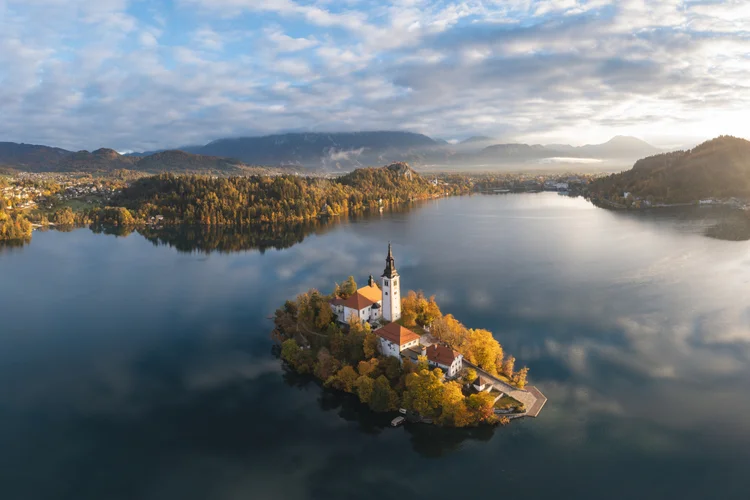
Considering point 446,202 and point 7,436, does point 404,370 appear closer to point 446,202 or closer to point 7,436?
point 7,436

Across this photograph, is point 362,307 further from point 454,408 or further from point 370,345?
point 454,408

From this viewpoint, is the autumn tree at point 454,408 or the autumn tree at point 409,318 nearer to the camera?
the autumn tree at point 454,408

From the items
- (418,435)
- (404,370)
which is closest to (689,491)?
(418,435)

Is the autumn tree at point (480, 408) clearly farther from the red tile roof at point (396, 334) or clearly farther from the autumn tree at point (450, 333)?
the red tile roof at point (396, 334)

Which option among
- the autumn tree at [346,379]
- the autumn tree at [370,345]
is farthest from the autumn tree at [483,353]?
the autumn tree at [346,379]

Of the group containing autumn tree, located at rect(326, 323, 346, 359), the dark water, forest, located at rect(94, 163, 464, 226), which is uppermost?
forest, located at rect(94, 163, 464, 226)

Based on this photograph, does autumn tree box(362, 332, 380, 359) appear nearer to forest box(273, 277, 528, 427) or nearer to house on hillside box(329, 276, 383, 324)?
forest box(273, 277, 528, 427)

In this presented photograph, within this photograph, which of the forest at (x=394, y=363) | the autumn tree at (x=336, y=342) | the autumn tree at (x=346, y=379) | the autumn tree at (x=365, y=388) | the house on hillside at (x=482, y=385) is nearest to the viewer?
the forest at (x=394, y=363)

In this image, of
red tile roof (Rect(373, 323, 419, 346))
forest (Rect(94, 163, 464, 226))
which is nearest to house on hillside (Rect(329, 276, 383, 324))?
red tile roof (Rect(373, 323, 419, 346))
